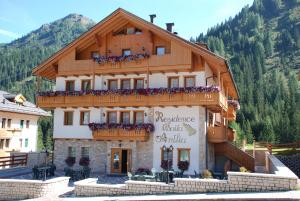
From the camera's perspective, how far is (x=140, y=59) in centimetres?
2616

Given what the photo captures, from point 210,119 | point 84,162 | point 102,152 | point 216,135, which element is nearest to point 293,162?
point 216,135

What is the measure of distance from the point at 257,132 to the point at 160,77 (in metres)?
68.0

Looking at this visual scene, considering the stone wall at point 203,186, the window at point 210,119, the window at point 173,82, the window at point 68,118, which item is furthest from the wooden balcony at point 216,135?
the window at point 68,118

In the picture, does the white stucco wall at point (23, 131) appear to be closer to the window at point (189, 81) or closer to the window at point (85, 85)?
the window at point (85, 85)

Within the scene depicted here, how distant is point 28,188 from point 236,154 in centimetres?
1502

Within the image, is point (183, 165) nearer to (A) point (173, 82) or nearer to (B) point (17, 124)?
(A) point (173, 82)

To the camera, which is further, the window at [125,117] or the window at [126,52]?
the window at [126,52]

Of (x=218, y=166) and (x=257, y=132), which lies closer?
(x=218, y=166)

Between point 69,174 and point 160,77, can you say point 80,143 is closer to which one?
point 69,174

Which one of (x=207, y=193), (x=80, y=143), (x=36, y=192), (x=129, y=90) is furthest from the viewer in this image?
(x=80, y=143)

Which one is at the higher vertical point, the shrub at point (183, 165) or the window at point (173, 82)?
the window at point (173, 82)

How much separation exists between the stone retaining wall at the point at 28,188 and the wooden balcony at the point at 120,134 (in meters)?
7.25

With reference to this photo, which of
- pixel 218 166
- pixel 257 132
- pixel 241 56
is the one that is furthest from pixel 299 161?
pixel 241 56

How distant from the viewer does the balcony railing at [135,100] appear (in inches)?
948
